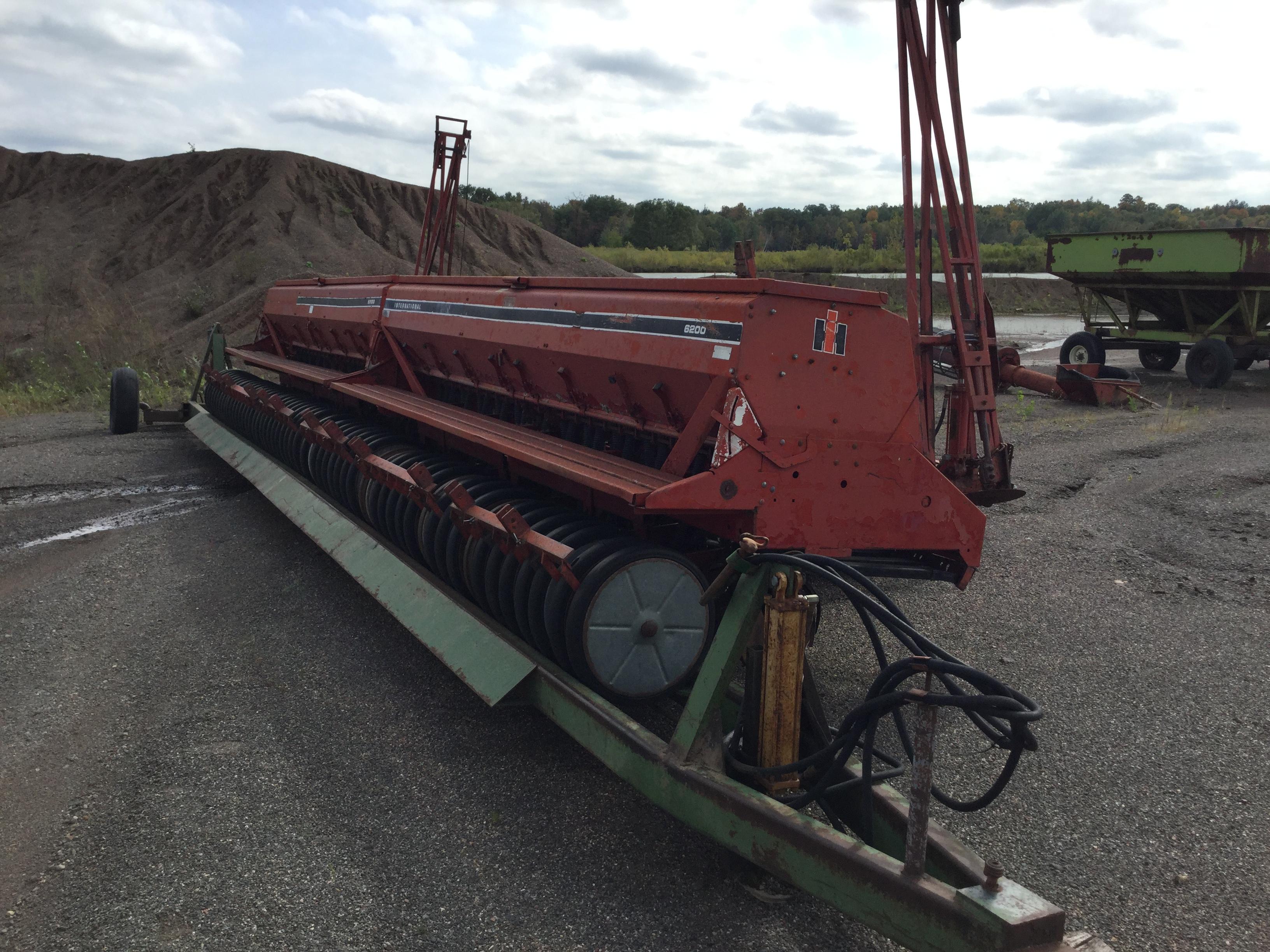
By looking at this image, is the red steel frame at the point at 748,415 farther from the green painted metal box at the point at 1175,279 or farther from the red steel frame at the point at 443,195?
the green painted metal box at the point at 1175,279

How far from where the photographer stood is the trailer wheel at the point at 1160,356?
17469 millimetres

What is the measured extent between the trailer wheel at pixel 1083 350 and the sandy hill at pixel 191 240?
1353cm

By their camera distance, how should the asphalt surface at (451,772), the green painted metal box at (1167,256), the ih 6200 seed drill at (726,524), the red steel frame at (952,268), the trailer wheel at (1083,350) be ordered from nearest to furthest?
1. the ih 6200 seed drill at (726,524)
2. the asphalt surface at (451,772)
3. the red steel frame at (952,268)
4. the green painted metal box at (1167,256)
5. the trailer wheel at (1083,350)

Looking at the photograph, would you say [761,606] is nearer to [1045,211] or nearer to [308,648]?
[308,648]

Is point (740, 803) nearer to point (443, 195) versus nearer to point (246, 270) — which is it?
point (443, 195)

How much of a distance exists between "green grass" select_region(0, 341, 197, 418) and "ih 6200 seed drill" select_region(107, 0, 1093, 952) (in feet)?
30.9

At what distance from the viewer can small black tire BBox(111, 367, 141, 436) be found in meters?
11.4

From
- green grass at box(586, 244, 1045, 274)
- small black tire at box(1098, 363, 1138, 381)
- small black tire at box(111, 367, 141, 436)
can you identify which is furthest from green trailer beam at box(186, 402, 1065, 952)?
green grass at box(586, 244, 1045, 274)

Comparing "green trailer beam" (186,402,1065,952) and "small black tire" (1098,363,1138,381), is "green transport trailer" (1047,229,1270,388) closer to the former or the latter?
"small black tire" (1098,363,1138,381)

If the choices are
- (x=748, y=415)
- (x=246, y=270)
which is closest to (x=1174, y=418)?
(x=748, y=415)

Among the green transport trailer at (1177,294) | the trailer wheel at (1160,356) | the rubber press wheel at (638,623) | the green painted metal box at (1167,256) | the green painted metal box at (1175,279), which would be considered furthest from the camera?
the trailer wheel at (1160,356)

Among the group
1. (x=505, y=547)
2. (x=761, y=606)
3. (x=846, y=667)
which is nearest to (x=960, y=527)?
(x=846, y=667)

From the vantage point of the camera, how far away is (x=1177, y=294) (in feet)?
52.7

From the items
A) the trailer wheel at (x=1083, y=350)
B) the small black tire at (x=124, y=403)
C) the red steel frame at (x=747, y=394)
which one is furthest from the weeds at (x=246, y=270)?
the red steel frame at (x=747, y=394)
